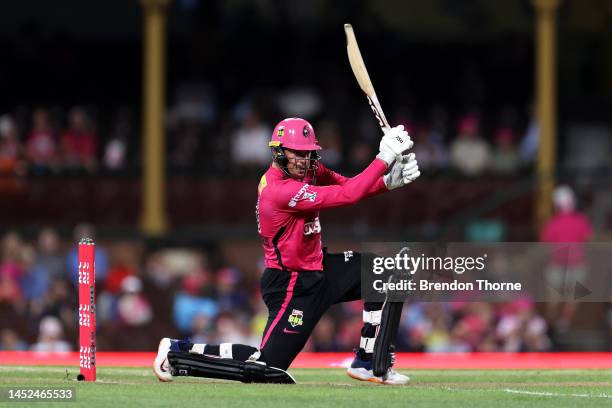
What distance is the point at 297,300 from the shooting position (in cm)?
1048

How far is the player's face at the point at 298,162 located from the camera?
10.5m

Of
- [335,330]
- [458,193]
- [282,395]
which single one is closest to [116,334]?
[335,330]

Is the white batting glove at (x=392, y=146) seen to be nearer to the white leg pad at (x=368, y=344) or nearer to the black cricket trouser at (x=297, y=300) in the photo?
the black cricket trouser at (x=297, y=300)

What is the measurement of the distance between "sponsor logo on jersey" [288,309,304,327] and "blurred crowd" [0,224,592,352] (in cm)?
556

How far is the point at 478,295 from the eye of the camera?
454 inches

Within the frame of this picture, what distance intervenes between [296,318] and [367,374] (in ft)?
2.34

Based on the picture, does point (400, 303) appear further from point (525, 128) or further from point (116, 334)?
point (525, 128)

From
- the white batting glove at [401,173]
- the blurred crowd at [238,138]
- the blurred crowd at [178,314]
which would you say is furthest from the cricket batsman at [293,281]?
the blurred crowd at [238,138]

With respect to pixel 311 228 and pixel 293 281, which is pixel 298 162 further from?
pixel 293 281

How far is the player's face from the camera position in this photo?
10508mm

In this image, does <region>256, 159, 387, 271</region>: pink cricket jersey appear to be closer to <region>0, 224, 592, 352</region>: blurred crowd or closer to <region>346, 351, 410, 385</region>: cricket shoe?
<region>346, 351, 410, 385</region>: cricket shoe

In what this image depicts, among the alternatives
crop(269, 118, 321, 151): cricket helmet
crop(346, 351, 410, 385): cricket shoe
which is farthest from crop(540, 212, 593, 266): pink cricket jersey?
crop(269, 118, 321, 151): cricket helmet

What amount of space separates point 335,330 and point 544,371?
4.32 m

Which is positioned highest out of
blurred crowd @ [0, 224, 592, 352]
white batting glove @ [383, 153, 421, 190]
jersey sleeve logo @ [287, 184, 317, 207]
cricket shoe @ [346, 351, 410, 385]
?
white batting glove @ [383, 153, 421, 190]
